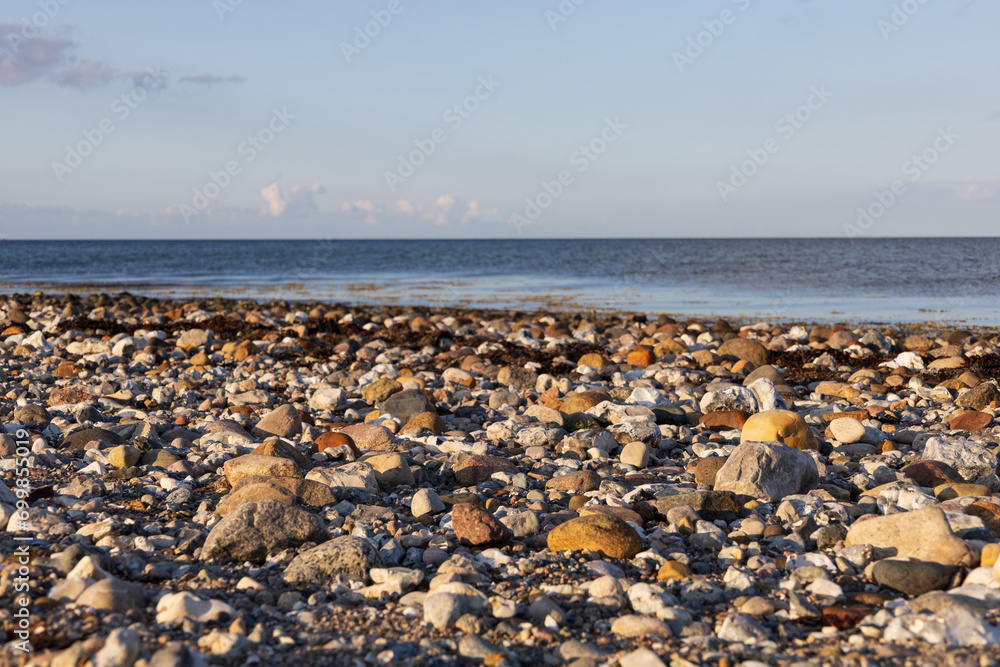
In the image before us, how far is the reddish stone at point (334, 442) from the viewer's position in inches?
217

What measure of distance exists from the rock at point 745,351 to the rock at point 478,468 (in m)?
6.01

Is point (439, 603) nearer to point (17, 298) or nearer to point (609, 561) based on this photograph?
point (609, 561)

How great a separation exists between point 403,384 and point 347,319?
701cm

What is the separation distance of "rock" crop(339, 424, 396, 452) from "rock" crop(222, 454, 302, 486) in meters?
1.04

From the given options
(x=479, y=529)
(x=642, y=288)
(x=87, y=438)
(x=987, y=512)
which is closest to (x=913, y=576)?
(x=987, y=512)

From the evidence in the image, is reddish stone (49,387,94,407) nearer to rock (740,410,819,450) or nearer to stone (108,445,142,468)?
stone (108,445,142,468)

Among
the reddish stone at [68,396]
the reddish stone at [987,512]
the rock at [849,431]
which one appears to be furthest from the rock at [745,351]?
the reddish stone at [68,396]

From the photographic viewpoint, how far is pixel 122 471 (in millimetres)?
4688

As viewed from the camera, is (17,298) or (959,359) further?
(17,298)

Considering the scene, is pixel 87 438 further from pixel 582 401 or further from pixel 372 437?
pixel 582 401

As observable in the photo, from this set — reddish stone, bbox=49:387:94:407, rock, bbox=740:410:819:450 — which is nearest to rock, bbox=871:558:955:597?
rock, bbox=740:410:819:450

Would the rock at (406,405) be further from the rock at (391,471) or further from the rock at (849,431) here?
the rock at (849,431)

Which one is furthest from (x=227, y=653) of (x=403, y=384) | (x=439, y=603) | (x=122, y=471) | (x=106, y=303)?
(x=106, y=303)

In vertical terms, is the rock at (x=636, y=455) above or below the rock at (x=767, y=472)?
below
